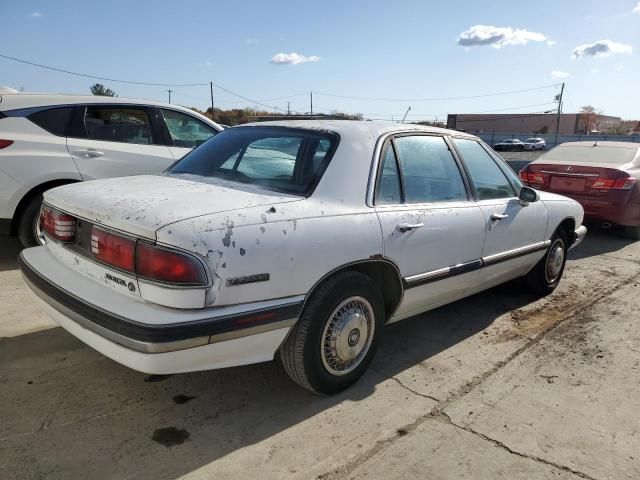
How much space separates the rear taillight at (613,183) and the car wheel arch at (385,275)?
5204mm

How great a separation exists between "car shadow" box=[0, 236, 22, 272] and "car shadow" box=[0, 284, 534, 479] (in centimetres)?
182

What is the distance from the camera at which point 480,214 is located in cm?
365

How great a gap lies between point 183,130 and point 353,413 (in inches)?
173

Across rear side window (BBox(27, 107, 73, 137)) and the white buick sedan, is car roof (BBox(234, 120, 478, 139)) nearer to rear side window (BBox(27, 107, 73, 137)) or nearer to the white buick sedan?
the white buick sedan

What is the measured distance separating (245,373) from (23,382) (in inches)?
49.5

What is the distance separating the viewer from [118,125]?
556cm

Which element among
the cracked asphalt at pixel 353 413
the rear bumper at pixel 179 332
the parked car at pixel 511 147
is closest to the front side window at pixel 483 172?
the cracked asphalt at pixel 353 413

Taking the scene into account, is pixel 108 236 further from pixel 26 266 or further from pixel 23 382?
pixel 23 382

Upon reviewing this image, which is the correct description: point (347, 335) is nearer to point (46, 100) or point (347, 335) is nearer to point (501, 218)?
point (501, 218)

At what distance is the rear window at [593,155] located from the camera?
7461 millimetres

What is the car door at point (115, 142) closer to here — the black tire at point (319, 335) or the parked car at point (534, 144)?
the black tire at point (319, 335)

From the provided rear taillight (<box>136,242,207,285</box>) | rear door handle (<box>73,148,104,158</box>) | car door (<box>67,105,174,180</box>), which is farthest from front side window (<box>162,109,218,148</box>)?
rear taillight (<box>136,242,207,285</box>)

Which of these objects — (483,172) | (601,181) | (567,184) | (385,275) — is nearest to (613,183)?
(601,181)

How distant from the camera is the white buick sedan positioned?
224 cm
